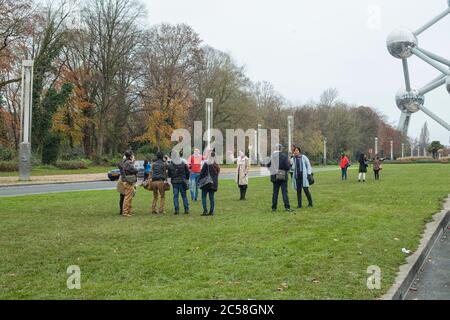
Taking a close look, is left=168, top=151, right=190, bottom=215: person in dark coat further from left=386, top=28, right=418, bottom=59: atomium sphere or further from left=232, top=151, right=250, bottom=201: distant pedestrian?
left=386, top=28, right=418, bottom=59: atomium sphere

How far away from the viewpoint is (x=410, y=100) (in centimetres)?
3912

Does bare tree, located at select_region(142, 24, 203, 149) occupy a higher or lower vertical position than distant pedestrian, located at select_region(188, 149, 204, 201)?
higher

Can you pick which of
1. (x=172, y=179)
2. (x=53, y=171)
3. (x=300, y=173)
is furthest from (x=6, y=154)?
(x=300, y=173)

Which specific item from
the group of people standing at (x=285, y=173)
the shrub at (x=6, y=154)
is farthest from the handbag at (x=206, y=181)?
the shrub at (x=6, y=154)

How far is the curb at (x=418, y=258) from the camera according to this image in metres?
6.05

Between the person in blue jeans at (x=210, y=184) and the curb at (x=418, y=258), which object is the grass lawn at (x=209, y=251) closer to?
the curb at (x=418, y=258)

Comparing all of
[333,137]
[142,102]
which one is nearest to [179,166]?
[142,102]

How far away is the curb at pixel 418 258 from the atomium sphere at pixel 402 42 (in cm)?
2520

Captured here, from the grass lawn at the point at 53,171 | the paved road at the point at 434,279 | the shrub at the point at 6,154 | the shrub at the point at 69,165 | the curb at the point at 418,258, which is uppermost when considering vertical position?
the shrub at the point at 6,154

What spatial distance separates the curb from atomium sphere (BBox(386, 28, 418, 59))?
25204 millimetres

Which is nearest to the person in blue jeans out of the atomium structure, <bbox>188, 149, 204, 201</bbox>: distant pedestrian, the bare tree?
<bbox>188, 149, 204, 201</bbox>: distant pedestrian

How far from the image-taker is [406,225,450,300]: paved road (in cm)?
633
